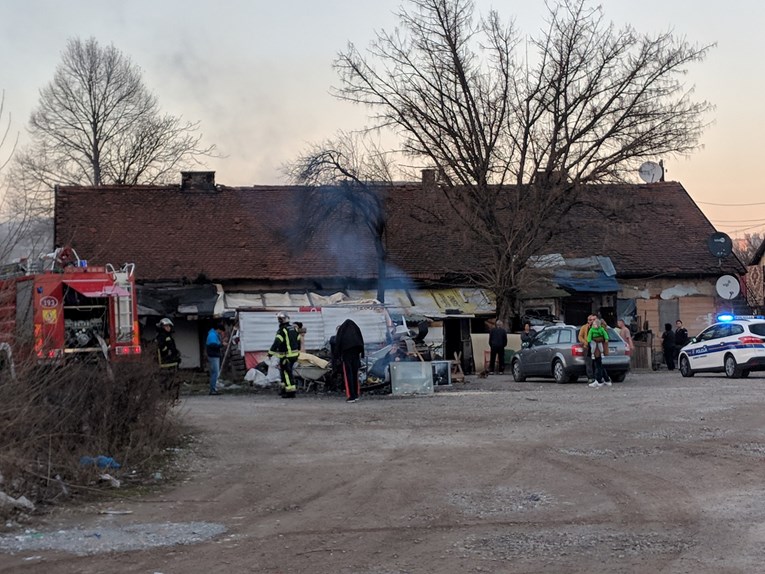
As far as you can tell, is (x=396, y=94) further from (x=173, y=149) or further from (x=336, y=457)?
(x=336, y=457)

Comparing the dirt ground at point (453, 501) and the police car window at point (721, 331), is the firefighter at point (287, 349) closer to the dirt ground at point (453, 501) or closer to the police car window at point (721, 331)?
the dirt ground at point (453, 501)

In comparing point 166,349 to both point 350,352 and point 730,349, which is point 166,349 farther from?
point 730,349

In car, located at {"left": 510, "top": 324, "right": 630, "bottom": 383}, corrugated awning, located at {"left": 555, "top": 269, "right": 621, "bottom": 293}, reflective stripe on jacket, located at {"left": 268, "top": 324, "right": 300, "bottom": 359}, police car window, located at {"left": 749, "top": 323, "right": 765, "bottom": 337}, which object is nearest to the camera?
reflective stripe on jacket, located at {"left": 268, "top": 324, "right": 300, "bottom": 359}

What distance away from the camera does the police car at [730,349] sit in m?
24.6

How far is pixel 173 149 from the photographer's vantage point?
49.1 metres

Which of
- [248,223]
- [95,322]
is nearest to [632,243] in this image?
[248,223]

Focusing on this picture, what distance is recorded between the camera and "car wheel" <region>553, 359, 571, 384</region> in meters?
→ 24.9

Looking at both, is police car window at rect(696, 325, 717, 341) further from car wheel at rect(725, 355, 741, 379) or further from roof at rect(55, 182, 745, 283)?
roof at rect(55, 182, 745, 283)

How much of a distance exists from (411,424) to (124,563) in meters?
8.67

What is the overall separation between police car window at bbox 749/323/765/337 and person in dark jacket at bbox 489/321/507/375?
7660 millimetres

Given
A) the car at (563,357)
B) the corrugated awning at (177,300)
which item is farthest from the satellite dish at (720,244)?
the corrugated awning at (177,300)

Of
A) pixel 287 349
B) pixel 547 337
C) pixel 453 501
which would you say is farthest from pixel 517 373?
pixel 453 501

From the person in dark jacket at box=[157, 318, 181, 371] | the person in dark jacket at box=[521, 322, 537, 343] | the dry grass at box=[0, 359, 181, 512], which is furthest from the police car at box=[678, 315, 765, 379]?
the dry grass at box=[0, 359, 181, 512]

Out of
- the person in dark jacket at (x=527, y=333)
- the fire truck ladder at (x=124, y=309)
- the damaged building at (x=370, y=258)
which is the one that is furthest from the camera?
the damaged building at (x=370, y=258)
